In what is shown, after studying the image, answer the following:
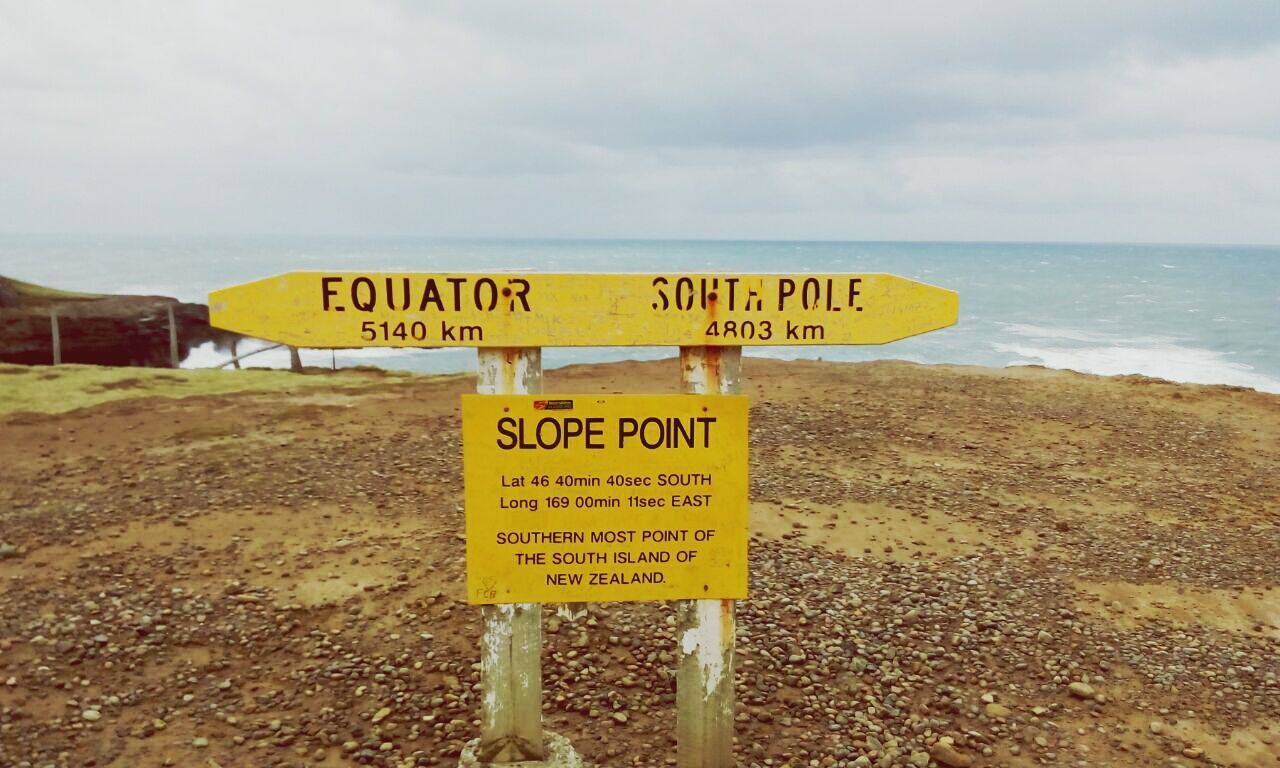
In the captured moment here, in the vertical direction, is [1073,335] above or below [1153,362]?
above

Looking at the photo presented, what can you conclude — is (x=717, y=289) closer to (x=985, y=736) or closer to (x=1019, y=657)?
(x=985, y=736)

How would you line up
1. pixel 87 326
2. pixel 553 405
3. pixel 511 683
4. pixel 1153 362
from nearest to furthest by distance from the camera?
pixel 553 405, pixel 511 683, pixel 87 326, pixel 1153 362

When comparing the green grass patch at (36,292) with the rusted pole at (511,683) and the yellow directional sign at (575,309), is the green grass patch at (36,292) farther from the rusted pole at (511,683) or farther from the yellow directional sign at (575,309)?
the rusted pole at (511,683)

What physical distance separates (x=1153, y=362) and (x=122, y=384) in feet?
153

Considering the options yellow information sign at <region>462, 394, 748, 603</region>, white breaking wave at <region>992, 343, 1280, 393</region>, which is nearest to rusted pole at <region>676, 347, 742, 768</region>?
yellow information sign at <region>462, 394, 748, 603</region>

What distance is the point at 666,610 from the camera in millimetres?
6820

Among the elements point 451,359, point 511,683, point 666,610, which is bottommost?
point 451,359

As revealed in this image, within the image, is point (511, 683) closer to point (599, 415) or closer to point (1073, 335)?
point (599, 415)

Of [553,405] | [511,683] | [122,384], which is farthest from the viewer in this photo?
[122,384]

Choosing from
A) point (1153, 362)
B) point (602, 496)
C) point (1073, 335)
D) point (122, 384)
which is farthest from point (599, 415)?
point (1073, 335)

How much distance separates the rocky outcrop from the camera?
30.6m

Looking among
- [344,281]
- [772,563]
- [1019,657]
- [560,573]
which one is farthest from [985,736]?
[344,281]

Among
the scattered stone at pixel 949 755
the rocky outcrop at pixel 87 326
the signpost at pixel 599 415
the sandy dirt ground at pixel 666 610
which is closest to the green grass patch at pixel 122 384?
the sandy dirt ground at pixel 666 610

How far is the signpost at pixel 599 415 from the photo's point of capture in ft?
12.1
